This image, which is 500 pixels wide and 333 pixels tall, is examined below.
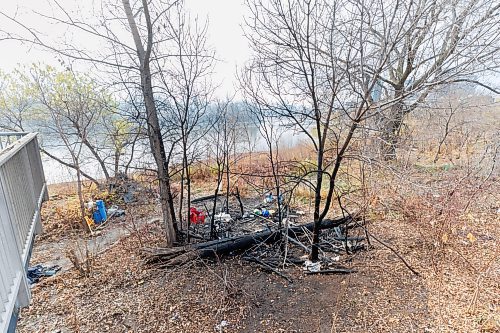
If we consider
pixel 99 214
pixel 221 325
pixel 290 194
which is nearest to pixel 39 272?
pixel 99 214

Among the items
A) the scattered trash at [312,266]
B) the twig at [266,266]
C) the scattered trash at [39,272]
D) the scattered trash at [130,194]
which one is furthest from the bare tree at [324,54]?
the scattered trash at [130,194]

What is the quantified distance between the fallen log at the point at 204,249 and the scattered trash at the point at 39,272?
3.76 feet

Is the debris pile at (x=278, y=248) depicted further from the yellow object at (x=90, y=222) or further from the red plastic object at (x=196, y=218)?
the yellow object at (x=90, y=222)

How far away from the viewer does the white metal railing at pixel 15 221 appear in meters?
1.94

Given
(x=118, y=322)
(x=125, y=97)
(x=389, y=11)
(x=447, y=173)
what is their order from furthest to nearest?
(x=447, y=173) → (x=125, y=97) → (x=389, y=11) → (x=118, y=322)

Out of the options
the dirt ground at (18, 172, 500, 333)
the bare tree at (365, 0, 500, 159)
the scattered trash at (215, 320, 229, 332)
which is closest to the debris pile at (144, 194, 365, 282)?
the dirt ground at (18, 172, 500, 333)

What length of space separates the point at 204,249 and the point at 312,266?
4.25ft

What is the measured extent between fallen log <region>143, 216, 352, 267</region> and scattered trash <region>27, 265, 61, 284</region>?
115 cm

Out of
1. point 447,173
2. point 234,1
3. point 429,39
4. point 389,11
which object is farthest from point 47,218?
point 447,173

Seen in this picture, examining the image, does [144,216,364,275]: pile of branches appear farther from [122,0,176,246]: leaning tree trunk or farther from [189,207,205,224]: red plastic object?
[189,207,205,224]: red plastic object

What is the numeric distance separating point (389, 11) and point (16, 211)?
4.07 meters

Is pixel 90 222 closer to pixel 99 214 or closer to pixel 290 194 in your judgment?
pixel 99 214

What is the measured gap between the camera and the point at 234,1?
11.0ft

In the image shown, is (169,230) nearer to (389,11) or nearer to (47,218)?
(47,218)
